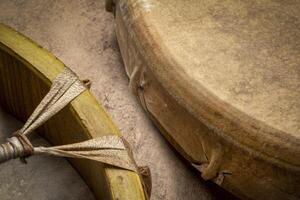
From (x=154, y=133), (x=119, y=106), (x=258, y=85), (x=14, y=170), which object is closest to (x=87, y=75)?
(x=119, y=106)

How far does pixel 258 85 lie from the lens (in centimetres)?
128

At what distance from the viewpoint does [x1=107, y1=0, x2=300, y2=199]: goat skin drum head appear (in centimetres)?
120

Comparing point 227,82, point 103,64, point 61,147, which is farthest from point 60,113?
point 103,64

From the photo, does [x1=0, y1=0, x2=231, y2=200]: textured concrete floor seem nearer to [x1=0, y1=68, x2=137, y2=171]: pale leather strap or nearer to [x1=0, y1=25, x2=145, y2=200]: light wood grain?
[x1=0, y1=25, x2=145, y2=200]: light wood grain

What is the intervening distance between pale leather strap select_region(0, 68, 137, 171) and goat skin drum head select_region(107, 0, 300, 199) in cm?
27

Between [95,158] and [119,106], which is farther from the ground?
[95,158]

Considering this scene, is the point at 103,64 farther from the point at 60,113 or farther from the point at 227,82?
the point at 227,82

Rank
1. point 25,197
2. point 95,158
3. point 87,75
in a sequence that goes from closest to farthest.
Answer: point 95,158, point 25,197, point 87,75

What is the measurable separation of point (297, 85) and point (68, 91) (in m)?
0.75

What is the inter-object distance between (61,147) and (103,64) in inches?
43.6

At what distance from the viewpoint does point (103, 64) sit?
7.18 ft

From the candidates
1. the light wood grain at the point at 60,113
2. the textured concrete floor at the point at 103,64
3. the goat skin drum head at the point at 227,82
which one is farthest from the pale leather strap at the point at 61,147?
the textured concrete floor at the point at 103,64

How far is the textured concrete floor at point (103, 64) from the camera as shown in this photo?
72.4 inches

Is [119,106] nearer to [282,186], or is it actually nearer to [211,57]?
[211,57]
